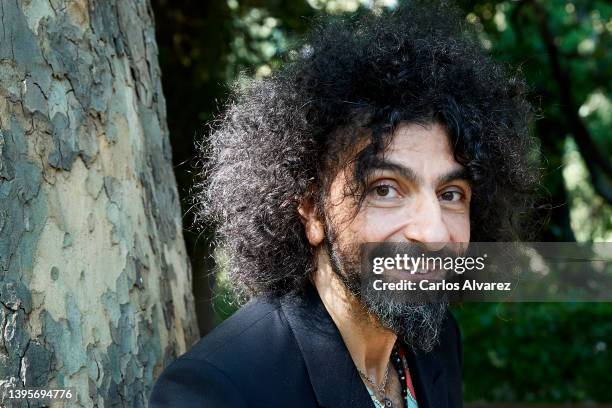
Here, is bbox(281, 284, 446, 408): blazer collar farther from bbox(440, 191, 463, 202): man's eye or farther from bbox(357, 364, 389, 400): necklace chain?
bbox(440, 191, 463, 202): man's eye

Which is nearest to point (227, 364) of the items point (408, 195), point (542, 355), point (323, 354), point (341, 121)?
point (323, 354)

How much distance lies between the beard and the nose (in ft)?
0.58

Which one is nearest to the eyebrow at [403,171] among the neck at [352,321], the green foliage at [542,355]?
the neck at [352,321]

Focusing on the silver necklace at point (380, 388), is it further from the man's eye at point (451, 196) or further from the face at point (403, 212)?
the man's eye at point (451, 196)

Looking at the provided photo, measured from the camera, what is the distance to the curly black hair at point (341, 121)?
217cm

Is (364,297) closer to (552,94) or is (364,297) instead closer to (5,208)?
(5,208)

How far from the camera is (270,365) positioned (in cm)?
203

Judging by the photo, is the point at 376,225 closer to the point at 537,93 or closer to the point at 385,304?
the point at 385,304

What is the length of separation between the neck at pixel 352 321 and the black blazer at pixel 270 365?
0.04 m

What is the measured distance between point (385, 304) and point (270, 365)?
375mm

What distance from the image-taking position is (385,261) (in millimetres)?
2086

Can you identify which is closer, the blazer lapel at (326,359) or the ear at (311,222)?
the blazer lapel at (326,359)

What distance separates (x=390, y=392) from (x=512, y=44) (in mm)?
4954

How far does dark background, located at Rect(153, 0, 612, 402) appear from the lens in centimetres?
518
